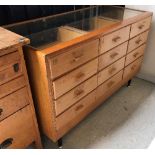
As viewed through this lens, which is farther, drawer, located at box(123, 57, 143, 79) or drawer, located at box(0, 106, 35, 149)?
drawer, located at box(123, 57, 143, 79)

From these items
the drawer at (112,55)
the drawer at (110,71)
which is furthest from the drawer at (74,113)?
the drawer at (112,55)

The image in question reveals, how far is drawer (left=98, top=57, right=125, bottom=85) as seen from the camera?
4.51 feet

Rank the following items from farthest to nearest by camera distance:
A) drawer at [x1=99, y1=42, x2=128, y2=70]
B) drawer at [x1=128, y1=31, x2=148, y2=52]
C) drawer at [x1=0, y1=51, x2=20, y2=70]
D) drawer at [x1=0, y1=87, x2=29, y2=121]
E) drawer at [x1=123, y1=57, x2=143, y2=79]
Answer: drawer at [x1=123, y1=57, x2=143, y2=79]
drawer at [x1=128, y1=31, x2=148, y2=52]
drawer at [x1=99, y1=42, x2=128, y2=70]
drawer at [x1=0, y1=87, x2=29, y2=121]
drawer at [x1=0, y1=51, x2=20, y2=70]

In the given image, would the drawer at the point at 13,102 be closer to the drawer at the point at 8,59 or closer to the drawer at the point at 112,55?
the drawer at the point at 8,59

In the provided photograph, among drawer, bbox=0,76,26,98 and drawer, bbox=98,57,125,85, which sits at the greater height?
drawer, bbox=0,76,26,98

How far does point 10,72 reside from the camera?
2.82 ft

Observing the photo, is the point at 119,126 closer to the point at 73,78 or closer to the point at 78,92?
the point at 78,92

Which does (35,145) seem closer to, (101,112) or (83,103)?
(83,103)

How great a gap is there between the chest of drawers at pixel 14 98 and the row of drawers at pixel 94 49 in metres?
0.16

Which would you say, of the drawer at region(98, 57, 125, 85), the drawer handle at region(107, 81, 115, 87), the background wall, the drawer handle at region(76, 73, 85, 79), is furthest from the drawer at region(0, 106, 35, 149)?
the background wall

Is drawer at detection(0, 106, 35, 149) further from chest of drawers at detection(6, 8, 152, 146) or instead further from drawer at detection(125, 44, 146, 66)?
drawer at detection(125, 44, 146, 66)

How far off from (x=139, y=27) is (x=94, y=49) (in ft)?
1.94

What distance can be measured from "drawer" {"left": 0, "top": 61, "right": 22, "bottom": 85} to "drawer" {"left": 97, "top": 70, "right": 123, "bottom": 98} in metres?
0.70

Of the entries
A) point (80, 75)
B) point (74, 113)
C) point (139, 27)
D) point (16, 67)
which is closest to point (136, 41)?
point (139, 27)
